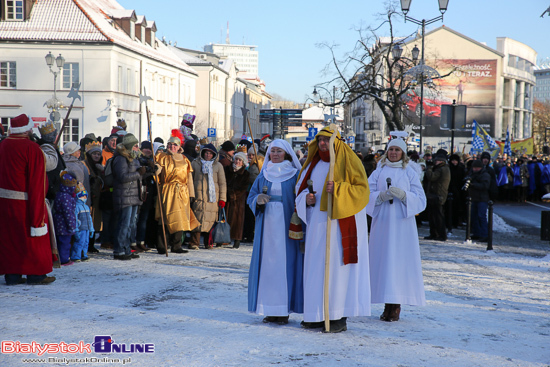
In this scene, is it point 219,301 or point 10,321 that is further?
point 219,301

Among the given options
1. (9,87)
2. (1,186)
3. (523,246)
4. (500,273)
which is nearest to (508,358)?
(500,273)

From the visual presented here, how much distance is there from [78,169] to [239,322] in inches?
198

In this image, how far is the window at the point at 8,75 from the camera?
130 feet

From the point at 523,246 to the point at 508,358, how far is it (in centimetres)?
966

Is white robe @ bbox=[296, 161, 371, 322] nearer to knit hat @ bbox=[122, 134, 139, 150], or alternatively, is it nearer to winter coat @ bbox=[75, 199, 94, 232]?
winter coat @ bbox=[75, 199, 94, 232]

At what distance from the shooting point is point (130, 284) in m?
8.70

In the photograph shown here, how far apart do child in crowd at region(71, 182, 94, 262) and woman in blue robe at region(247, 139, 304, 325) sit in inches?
168

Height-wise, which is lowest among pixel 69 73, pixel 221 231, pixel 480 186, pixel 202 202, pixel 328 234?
pixel 221 231

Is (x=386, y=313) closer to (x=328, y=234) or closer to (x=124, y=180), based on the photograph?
Answer: (x=328, y=234)

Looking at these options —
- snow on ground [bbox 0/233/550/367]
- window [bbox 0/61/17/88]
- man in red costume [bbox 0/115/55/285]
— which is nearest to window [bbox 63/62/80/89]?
window [bbox 0/61/17/88]

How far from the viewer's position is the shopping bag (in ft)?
41.8

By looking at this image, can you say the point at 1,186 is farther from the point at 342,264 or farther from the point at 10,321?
the point at 342,264

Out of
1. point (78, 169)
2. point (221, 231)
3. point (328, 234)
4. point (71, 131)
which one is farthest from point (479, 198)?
point (71, 131)

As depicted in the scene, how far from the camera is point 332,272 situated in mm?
6355
